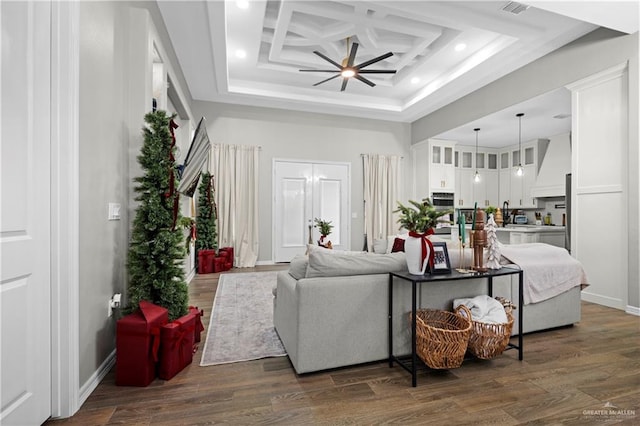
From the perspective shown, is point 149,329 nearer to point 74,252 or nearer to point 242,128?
point 74,252

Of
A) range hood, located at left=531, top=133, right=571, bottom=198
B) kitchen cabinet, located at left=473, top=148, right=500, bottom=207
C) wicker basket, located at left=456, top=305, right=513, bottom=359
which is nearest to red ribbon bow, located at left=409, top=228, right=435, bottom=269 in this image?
wicker basket, located at left=456, top=305, right=513, bottom=359

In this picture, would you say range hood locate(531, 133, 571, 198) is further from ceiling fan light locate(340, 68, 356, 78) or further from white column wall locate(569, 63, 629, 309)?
ceiling fan light locate(340, 68, 356, 78)

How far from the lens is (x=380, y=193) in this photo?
7227 mm

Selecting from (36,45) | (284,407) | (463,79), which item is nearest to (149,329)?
(284,407)

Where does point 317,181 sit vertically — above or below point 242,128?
below

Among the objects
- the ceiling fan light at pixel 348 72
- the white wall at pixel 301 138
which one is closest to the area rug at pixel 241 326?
the white wall at pixel 301 138

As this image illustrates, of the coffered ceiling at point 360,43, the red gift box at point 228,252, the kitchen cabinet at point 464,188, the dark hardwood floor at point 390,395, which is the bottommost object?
the dark hardwood floor at point 390,395

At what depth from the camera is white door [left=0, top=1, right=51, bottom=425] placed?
1.37 metres

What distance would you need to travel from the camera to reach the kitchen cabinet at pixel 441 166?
6.95 metres

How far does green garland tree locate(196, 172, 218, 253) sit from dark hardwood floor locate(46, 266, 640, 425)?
11.4 ft

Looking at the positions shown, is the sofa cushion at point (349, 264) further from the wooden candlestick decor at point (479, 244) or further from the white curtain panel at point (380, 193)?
the white curtain panel at point (380, 193)

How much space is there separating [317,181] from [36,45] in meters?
5.50

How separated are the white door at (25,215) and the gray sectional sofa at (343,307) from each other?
4.47 feet

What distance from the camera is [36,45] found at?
1.57m
